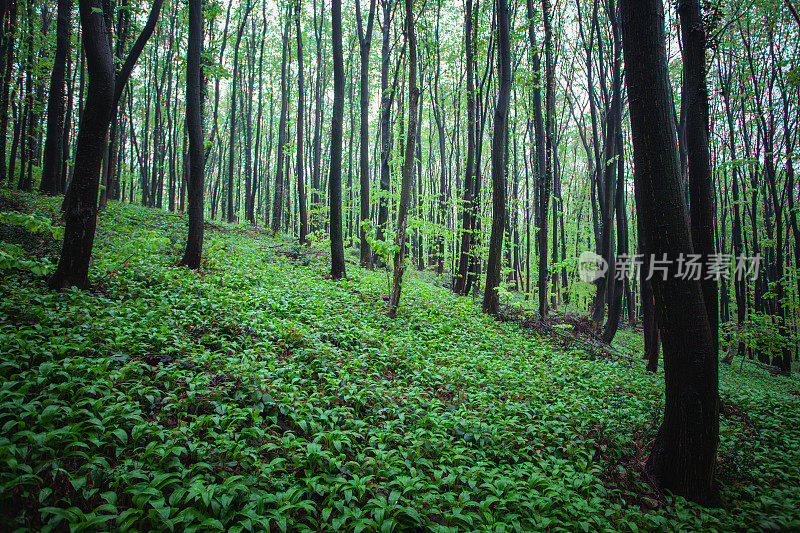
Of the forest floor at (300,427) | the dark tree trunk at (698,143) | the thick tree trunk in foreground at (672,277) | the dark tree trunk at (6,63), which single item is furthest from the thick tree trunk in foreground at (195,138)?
the dark tree trunk at (698,143)

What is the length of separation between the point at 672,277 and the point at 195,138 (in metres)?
9.38

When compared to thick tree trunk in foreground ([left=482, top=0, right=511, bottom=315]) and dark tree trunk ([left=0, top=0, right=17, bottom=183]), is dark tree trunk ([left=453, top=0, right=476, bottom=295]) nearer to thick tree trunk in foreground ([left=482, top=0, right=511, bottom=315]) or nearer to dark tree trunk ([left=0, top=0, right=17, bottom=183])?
thick tree trunk in foreground ([left=482, top=0, right=511, bottom=315])

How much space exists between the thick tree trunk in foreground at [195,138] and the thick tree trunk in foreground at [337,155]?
10.4 ft

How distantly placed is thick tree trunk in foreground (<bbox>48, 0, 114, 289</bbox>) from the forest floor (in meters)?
0.43

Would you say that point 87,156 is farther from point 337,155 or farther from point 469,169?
point 469,169

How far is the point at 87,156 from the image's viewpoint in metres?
5.24

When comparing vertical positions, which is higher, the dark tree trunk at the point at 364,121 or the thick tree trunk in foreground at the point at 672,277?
the dark tree trunk at the point at 364,121

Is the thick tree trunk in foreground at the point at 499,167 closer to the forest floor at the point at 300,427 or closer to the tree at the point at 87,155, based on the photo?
the forest floor at the point at 300,427

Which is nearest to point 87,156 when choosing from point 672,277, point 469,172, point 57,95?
point 672,277

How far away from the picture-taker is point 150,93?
22.8 metres

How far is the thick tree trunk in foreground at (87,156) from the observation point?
5.20m

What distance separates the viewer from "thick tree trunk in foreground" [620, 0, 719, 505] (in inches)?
124

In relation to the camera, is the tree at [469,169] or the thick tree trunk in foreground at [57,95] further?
the thick tree trunk in foreground at [57,95]

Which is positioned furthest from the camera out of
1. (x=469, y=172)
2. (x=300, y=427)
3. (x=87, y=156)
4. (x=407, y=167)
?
(x=469, y=172)
